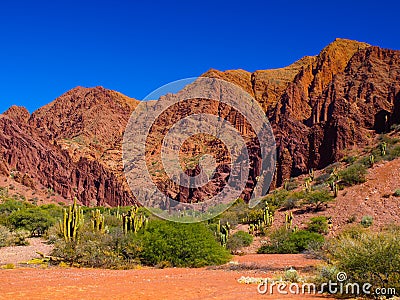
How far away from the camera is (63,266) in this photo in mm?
16828

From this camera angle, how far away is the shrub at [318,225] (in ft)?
96.3

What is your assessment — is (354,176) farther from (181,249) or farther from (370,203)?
(181,249)

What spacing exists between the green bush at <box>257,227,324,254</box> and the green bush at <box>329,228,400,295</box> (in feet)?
53.1

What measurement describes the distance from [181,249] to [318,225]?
14598 millimetres

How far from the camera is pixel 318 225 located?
29.5m

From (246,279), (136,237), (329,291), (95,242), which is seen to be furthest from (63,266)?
(329,291)

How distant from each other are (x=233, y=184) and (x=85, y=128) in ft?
245

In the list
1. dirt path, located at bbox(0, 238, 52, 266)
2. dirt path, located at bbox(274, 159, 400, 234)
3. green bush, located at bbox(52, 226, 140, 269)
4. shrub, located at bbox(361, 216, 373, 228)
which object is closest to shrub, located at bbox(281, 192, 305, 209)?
dirt path, located at bbox(274, 159, 400, 234)

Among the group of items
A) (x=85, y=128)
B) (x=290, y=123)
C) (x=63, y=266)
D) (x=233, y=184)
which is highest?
(x=85, y=128)

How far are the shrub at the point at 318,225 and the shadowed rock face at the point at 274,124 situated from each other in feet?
77.2

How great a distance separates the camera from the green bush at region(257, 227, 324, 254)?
24.9 meters

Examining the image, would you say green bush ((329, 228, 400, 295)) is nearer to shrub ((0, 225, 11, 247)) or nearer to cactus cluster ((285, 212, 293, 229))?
cactus cluster ((285, 212, 293, 229))

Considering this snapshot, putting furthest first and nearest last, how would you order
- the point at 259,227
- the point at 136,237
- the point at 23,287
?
the point at 259,227
the point at 136,237
the point at 23,287

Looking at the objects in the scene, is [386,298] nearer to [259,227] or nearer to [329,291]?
[329,291]
